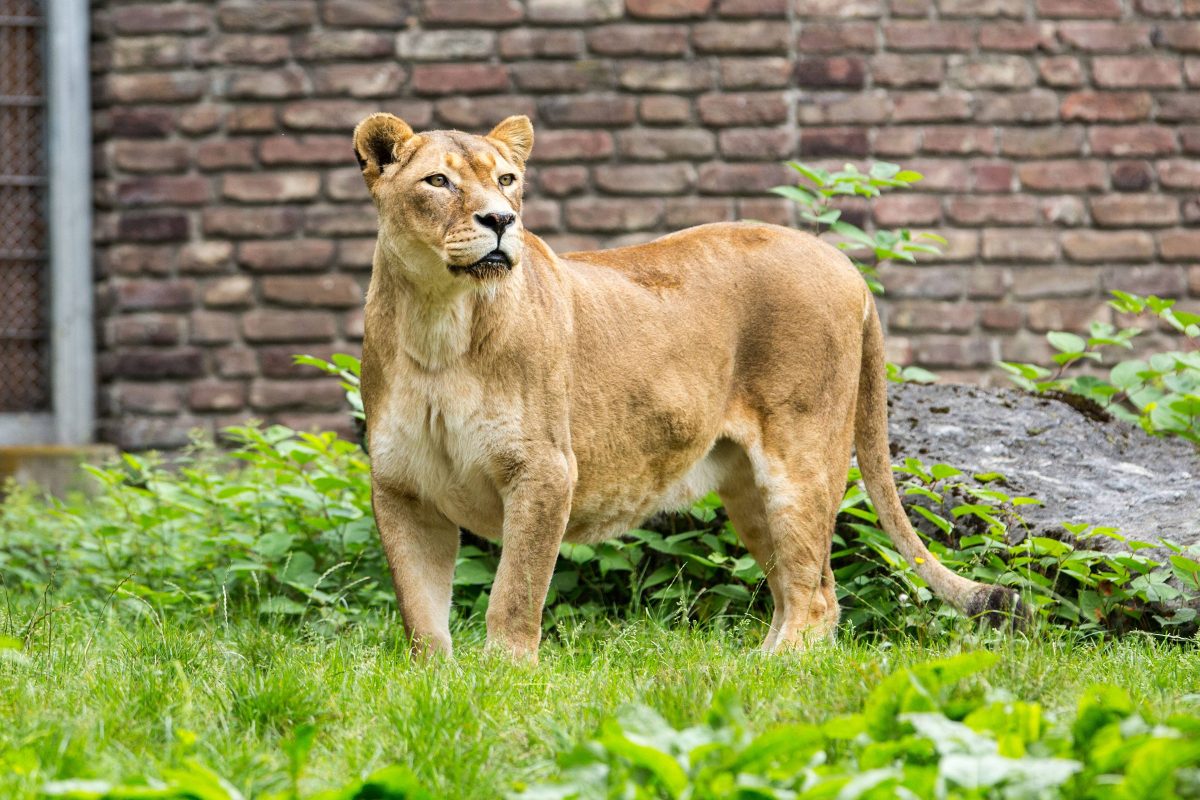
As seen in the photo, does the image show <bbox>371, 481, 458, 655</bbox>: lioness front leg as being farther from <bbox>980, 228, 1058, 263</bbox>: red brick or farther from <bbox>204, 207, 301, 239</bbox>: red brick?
<bbox>980, 228, 1058, 263</bbox>: red brick

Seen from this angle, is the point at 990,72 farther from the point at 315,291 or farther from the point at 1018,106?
the point at 315,291

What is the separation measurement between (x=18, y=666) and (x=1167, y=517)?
11.1ft

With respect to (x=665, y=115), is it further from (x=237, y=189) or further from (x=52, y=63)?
(x=52, y=63)

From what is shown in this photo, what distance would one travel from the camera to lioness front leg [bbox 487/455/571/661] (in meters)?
3.64

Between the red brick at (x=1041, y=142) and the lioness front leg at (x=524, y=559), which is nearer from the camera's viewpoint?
the lioness front leg at (x=524, y=559)

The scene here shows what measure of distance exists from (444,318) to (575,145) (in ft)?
12.9

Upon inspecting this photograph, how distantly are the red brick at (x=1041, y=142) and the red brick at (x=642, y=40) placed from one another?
182cm

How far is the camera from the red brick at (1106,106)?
7625 millimetres

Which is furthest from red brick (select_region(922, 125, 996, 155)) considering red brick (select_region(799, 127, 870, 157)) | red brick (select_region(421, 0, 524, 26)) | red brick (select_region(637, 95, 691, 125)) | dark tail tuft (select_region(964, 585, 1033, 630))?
dark tail tuft (select_region(964, 585, 1033, 630))

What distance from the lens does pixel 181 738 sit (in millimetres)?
2664

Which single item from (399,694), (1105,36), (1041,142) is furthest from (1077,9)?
(399,694)

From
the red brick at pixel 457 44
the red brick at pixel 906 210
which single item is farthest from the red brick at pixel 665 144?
the red brick at pixel 906 210

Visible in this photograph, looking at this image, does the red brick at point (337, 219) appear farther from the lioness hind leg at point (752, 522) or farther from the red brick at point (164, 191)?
the lioness hind leg at point (752, 522)

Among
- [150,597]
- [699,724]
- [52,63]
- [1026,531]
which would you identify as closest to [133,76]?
[52,63]
